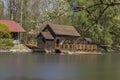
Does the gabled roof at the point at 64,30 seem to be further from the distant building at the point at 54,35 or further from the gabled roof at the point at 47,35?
the gabled roof at the point at 47,35

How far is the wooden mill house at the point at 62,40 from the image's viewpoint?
68.2 meters

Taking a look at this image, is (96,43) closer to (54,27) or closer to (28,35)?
(54,27)

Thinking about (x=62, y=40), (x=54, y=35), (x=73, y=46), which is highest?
(x=54, y=35)

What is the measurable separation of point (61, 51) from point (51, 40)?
13.9 feet

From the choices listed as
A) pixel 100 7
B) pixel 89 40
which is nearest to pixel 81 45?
pixel 89 40

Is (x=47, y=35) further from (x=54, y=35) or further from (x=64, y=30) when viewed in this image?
(x=64, y=30)

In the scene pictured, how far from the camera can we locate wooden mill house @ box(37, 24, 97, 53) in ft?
224

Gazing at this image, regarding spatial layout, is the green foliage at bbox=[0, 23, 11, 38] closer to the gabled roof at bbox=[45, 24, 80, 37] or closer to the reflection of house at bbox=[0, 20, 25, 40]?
the reflection of house at bbox=[0, 20, 25, 40]

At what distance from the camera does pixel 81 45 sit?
226 feet

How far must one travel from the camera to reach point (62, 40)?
70.8m

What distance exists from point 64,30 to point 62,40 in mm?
2013

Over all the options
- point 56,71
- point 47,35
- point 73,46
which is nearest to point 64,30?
point 47,35

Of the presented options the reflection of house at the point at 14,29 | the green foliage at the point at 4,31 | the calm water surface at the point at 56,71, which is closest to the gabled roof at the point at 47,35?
the reflection of house at the point at 14,29

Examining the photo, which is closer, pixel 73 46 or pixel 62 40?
pixel 73 46
